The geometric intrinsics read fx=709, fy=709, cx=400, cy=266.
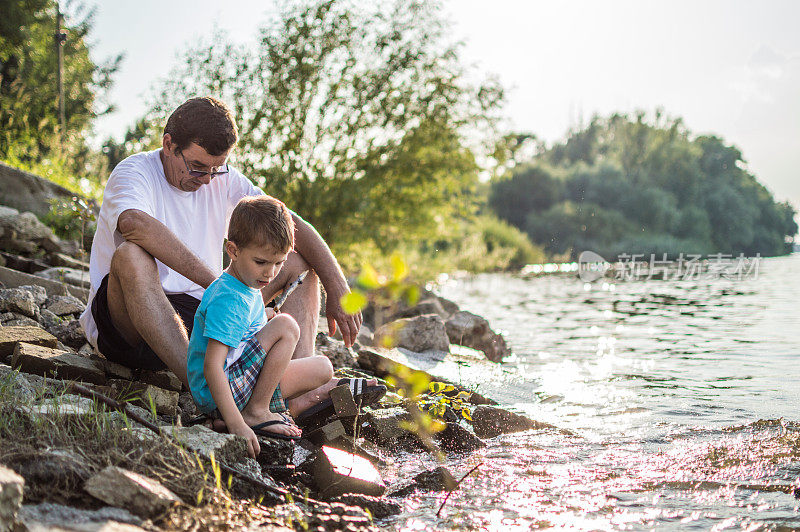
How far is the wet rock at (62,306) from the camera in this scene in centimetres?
507

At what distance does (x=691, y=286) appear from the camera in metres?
20.2

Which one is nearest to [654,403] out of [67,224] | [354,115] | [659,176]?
[67,224]

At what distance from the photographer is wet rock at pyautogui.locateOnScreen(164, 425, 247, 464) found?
8.55 ft

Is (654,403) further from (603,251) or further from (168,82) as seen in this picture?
(603,251)

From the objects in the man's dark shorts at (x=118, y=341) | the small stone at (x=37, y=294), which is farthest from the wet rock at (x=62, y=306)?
the man's dark shorts at (x=118, y=341)

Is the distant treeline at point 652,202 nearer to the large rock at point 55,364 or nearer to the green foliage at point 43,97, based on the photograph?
the green foliage at point 43,97

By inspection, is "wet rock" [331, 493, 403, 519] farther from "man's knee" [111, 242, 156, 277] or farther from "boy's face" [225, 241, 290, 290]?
"man's knee" [111, 242, 156, 277]

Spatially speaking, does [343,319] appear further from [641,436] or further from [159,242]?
[641,436]

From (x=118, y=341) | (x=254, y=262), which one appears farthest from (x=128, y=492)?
(x=118, y=341)

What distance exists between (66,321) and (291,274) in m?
1.83

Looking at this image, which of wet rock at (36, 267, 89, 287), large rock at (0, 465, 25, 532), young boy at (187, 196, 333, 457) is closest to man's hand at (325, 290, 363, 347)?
young boy at (187, 196, 333, 457)

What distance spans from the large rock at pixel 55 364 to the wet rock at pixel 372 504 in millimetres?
1520

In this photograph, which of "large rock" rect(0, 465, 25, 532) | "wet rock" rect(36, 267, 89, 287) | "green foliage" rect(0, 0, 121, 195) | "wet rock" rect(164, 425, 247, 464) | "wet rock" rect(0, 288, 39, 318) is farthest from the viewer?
"green foliage" rect(0, 0, 121, 195)

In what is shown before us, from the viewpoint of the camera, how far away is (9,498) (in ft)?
6.15
